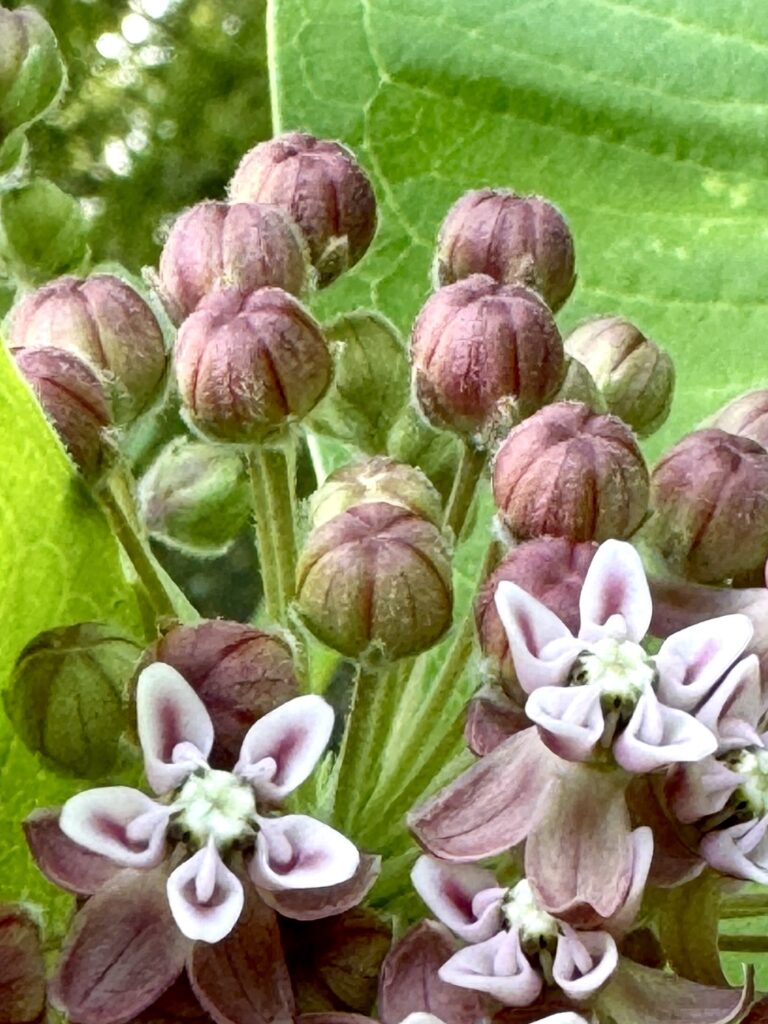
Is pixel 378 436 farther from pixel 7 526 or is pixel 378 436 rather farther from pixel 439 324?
pixel 7 526

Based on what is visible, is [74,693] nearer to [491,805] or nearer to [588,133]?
[491,805]

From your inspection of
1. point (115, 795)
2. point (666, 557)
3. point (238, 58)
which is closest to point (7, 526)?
point (115, 795)

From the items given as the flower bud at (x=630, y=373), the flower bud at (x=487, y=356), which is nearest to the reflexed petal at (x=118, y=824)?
the flower bud at (x=487, y=356)

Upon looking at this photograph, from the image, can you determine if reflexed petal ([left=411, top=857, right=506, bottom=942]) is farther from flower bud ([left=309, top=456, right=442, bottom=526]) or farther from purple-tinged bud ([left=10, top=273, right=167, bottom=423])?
purple-tinged bud ([left=10, top=273, right=167, bottom=423])

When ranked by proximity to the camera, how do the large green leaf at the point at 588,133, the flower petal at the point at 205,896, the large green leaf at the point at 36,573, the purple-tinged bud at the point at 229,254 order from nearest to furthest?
the flower petal at the point at 205,896 → the large green leaf at the point at 36,573 → the purple-tinged bud at the point at 229,254 → the large green leaf at the point at 588,133

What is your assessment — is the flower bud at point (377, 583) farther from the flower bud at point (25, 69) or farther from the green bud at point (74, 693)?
the flower bud at point (25, 69)

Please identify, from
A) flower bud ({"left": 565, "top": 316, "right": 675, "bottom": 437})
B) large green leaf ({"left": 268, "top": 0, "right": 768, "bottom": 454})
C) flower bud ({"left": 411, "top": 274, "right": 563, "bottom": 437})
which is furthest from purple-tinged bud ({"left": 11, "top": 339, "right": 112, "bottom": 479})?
large green leaf ({"left": 268, "top": 0, "right": 768, "bottom": 454})

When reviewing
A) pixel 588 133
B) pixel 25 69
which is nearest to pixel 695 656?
pixel 25 69
